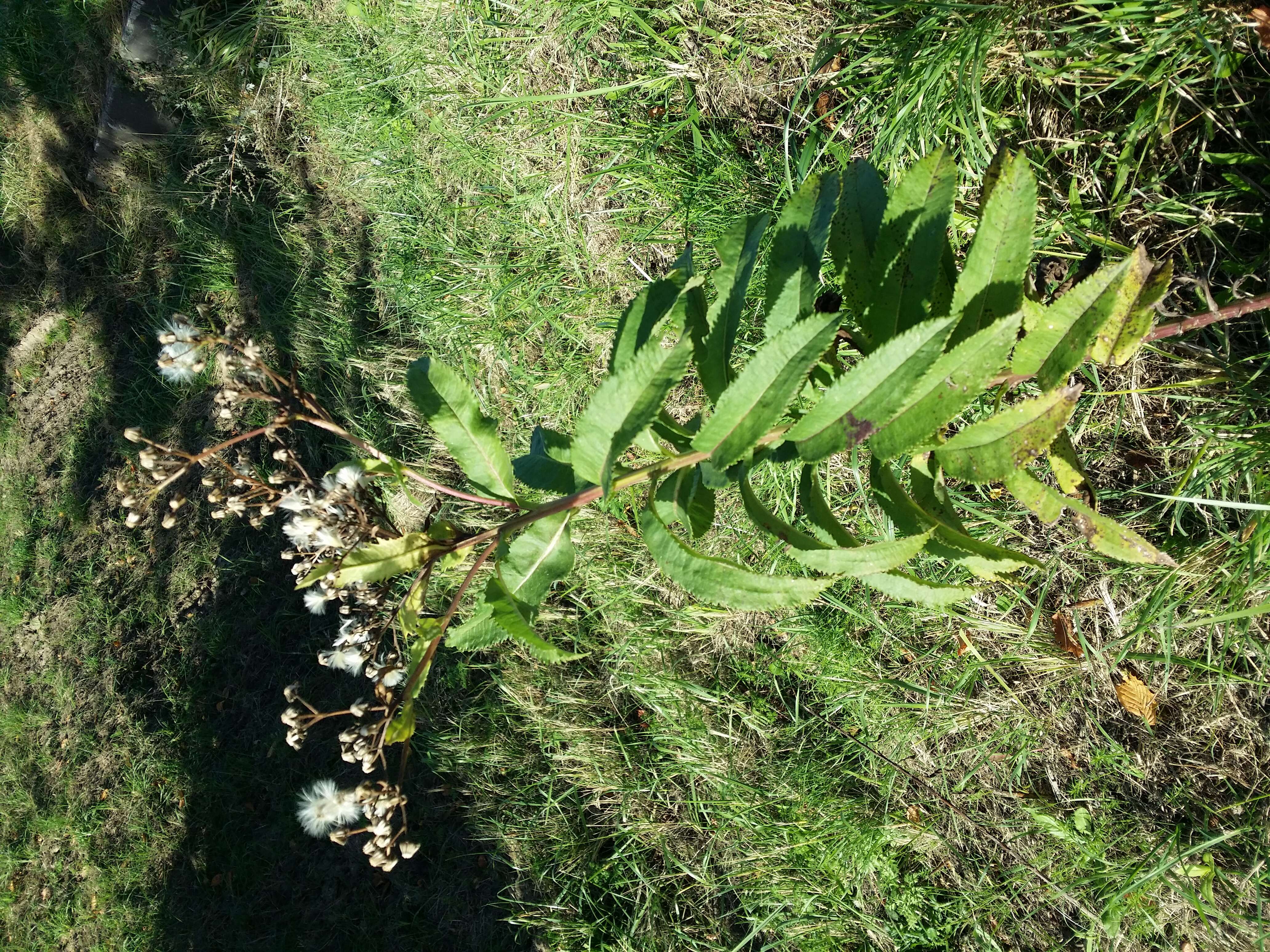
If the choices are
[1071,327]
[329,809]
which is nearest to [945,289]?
[1071,327]

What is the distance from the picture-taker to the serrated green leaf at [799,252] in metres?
1.72

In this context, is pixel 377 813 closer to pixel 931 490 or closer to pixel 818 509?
pixel 818 509

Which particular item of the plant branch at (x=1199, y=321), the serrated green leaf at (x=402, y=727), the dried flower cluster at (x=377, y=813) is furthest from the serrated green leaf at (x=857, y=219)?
the dried flower cluster at (x=377, y=813)

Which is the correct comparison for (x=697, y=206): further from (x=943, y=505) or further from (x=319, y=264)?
(x=319, y=264)

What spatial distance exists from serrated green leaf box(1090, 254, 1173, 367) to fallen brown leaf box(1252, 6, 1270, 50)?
0.78 m

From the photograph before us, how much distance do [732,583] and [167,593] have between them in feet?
11.8

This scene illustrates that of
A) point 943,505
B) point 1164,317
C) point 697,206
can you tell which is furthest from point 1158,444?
point 697,206

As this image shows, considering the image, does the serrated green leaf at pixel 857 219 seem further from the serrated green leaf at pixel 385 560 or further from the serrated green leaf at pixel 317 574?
the serrated green leaf at pixel 317 574

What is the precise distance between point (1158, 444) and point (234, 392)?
246 centimetres

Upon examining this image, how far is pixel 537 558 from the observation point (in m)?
1.63

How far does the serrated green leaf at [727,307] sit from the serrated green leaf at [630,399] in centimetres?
27

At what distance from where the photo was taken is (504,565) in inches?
63.7

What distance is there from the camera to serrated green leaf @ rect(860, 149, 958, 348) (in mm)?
1650

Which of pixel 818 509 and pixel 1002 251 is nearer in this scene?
pixel 1002 251
